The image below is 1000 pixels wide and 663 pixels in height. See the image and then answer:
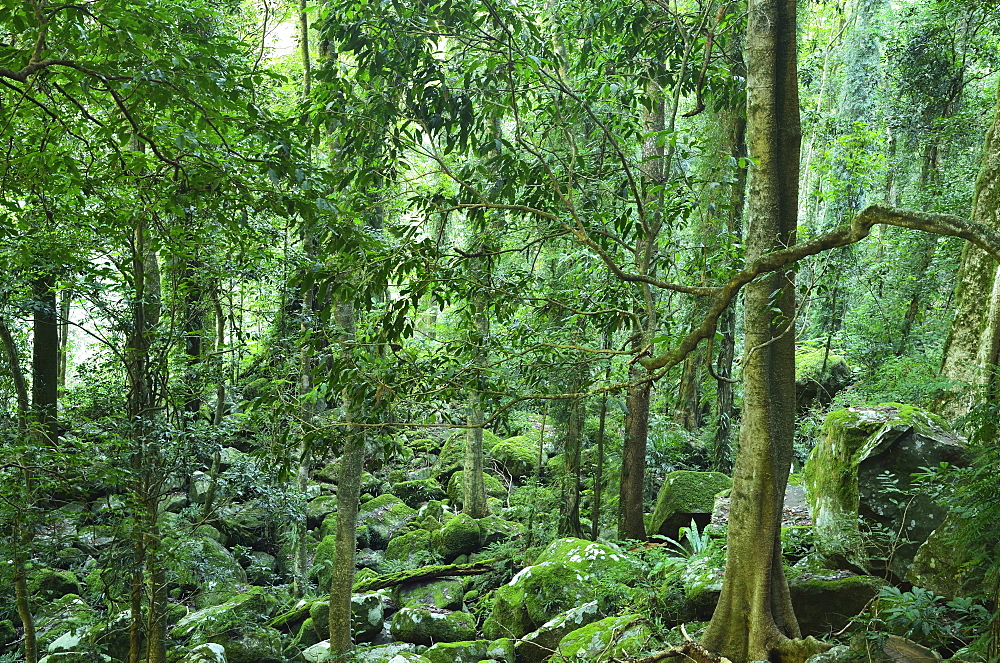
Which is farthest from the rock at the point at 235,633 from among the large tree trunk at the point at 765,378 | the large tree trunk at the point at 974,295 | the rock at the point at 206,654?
the large tree trunk at the point at 974,295

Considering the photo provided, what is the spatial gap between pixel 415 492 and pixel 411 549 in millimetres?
3254

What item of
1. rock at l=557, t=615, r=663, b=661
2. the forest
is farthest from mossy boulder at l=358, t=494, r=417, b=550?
rock at l=557, t=615, r=663, b=661

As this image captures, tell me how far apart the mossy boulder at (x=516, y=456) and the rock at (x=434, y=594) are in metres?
5.62

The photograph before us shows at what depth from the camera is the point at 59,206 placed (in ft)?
18.5

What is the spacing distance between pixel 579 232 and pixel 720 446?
8.15 m

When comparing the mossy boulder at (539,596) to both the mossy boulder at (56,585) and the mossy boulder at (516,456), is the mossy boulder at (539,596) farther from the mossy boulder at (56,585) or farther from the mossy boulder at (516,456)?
the mossy boulder at (516,456)

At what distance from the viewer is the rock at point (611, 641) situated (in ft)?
16.8

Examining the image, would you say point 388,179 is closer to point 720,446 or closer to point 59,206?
point 59,206

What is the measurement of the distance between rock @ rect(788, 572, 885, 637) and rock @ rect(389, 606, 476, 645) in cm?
517

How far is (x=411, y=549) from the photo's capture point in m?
12.8

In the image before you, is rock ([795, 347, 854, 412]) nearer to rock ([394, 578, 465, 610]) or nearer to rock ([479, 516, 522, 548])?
rock ([479, 516, 522, 548])

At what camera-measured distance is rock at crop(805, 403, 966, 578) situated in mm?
5039

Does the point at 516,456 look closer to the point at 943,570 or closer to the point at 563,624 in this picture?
the point at 563,624

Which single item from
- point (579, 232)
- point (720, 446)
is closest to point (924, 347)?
point (720, 446)
